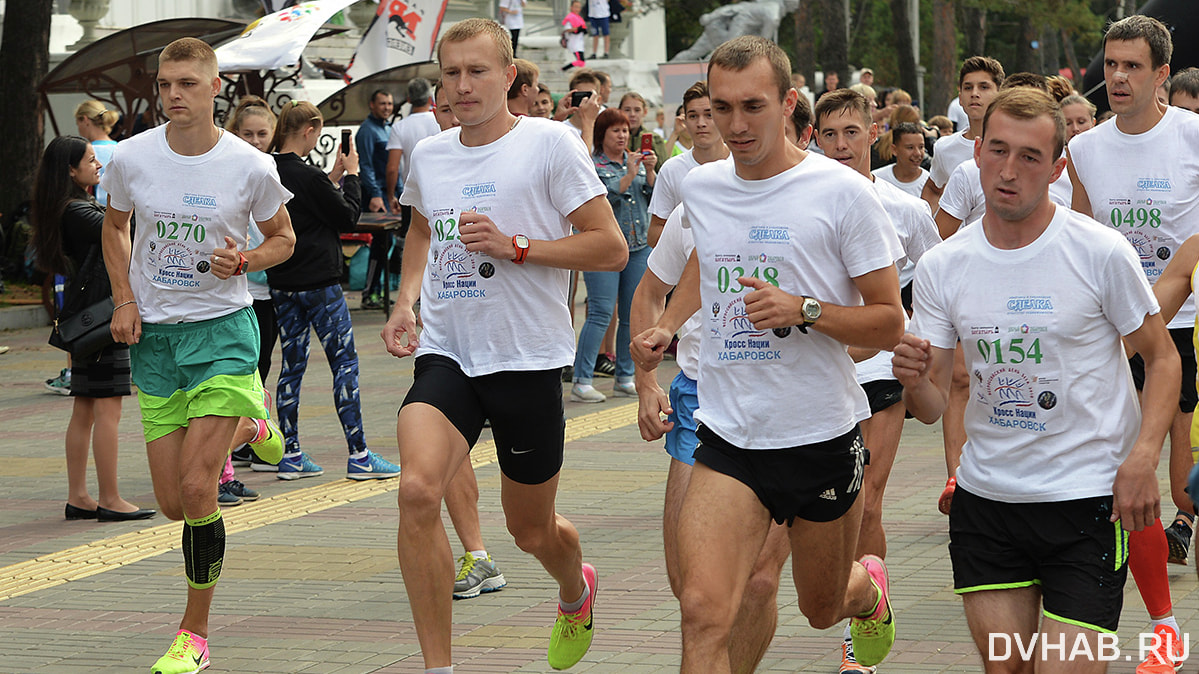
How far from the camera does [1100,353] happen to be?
4.18m

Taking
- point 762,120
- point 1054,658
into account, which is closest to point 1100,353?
point 1054,658

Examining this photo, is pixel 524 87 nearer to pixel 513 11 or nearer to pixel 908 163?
pixel 908 163

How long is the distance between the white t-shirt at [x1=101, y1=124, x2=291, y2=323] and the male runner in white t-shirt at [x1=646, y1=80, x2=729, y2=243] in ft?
8.05

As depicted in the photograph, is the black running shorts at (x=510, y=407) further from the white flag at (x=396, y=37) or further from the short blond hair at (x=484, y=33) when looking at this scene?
the white flag at (x=396, y=37)

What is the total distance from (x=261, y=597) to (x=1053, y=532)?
3.82 m

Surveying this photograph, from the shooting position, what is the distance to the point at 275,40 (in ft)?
62.6

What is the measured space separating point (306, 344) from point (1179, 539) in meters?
5.20

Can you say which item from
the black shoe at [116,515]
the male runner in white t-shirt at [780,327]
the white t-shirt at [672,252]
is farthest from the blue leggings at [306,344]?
the male runner in white t-shirt at [780,327]

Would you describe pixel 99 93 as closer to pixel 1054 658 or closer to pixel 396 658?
pixel 396 658

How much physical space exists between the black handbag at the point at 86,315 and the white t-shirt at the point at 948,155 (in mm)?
4832

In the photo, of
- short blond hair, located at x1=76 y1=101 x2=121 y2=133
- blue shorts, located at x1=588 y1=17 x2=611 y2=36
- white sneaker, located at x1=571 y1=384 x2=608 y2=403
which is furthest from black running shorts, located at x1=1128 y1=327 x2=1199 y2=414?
blue shorts, located at x1=588 y1=17 x2=611 y2=36

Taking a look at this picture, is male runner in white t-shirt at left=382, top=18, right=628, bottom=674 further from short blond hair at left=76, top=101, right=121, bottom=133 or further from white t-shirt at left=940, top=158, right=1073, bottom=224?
short blond hair at left=76, top=101, right=121, bottom=133

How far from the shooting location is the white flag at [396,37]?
21.8 m

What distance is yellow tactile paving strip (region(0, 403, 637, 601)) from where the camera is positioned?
7.34m
